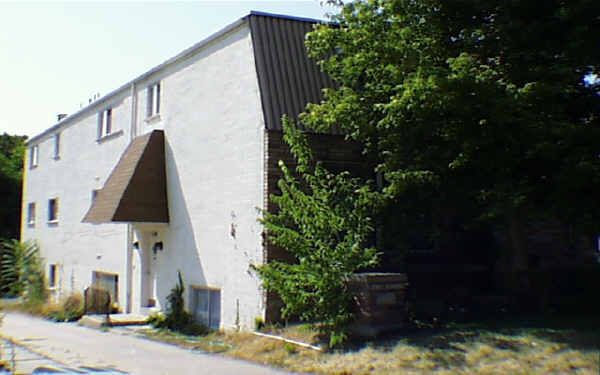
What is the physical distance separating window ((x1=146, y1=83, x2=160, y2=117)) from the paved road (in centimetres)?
638

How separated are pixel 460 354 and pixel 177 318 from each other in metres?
8.15

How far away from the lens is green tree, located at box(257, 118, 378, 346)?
390 inches

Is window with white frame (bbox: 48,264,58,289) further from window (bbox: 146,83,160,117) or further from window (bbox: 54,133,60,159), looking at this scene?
window (bbox: 146,83,160,117)

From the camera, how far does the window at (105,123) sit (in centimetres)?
2032

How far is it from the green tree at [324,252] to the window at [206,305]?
3.54m

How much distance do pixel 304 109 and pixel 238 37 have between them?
2557 mm

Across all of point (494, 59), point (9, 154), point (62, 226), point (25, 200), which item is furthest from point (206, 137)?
point (9, 154)

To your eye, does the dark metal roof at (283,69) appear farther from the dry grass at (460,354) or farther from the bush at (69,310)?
the bush at (69,310)

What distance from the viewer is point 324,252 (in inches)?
395

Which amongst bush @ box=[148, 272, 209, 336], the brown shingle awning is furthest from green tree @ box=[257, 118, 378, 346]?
the brown shingle awning

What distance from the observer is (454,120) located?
997 centimetres

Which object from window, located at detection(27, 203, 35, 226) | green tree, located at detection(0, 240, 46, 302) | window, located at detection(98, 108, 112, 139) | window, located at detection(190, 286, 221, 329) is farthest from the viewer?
window, located at detection(27, 203, 35, 226)

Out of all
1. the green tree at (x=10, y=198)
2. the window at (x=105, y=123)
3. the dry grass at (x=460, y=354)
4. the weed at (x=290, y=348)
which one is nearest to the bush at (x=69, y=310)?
the window at (x=105, y=123)

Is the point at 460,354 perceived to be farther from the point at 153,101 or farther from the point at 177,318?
the point at 153,101
